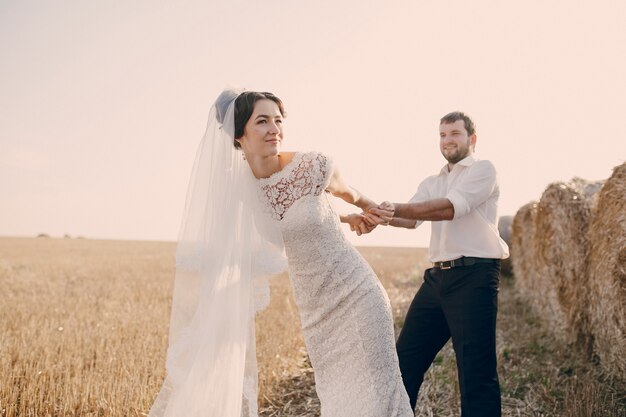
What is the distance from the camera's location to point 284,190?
9.89ft

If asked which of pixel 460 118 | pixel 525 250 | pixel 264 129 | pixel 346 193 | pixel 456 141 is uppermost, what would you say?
pixel 460 118

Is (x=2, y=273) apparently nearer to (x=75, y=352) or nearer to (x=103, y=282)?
(x=103, y=282)

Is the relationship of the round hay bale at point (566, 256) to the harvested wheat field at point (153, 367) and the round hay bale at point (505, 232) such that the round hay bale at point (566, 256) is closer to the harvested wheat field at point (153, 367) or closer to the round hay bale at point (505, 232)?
the harvested wheat field at point (153, 367)

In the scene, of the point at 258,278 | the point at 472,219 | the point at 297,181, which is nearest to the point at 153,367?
the point at 258,278

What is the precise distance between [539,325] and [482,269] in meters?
4.75

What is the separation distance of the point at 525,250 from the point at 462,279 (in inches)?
248

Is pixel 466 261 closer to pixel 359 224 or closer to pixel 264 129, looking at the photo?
pixel 359 224

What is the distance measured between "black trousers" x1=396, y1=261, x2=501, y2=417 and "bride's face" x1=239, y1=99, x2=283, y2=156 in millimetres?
1617

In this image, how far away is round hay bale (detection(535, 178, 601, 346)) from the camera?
6223 millimetres

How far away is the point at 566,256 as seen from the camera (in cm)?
677

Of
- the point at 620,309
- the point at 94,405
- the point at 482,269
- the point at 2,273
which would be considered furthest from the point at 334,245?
the point at 2,273

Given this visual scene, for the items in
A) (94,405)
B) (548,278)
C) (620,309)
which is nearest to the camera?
(94,405)

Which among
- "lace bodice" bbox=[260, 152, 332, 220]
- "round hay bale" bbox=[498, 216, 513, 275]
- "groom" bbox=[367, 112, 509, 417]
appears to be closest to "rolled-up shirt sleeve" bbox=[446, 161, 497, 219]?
"groom" bbox=[367, 112, 509, 417]

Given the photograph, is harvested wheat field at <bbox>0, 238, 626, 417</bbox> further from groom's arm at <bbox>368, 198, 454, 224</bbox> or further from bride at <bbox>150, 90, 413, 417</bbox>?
groom's arm at <bbox>368, 198, 454, 224</bbox>
